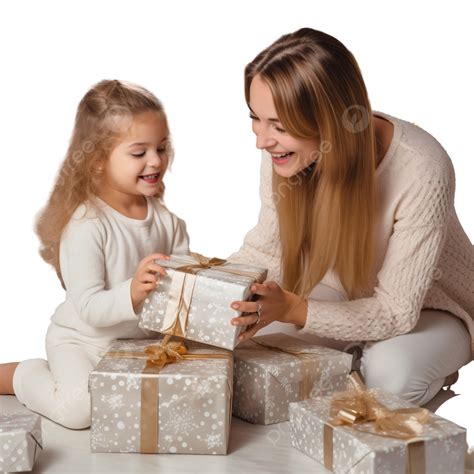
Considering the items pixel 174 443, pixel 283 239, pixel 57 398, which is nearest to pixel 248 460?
pixel 174 443

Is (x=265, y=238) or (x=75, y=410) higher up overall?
(x=265, y=238)

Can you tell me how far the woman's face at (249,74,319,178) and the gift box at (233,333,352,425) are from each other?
544 mm

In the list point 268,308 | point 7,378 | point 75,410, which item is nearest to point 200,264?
point 268,308

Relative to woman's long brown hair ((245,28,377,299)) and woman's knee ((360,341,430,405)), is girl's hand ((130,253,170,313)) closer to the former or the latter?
woman's long brown hair ((245,28,377,299))

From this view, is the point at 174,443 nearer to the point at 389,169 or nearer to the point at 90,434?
the point at 90,434

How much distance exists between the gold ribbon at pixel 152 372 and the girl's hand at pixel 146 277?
150 mm

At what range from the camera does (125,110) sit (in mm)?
2828

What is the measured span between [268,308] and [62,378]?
64 cm

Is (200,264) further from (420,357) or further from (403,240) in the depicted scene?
(420,357)

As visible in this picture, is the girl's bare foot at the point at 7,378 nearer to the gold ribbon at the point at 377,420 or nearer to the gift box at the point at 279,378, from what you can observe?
the gift box at the point at 279,378

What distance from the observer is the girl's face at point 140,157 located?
9.29 ft

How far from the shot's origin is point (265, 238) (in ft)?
10.9

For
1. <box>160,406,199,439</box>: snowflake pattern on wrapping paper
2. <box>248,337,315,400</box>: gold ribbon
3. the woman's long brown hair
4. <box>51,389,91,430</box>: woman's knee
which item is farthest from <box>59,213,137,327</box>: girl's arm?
the woman's long brown hair

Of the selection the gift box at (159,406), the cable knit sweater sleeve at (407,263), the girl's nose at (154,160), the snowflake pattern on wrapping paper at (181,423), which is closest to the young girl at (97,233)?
the girl's nose at (154,160)
